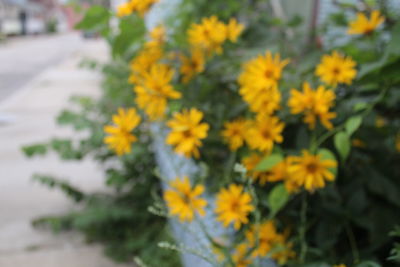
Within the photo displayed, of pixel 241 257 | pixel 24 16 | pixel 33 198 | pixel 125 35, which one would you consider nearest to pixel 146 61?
pixel 125 35

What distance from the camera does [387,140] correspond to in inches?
51.4

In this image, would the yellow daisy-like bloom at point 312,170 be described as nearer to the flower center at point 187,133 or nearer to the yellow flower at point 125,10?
the flower center at point 187,133

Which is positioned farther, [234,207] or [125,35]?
[125,35]

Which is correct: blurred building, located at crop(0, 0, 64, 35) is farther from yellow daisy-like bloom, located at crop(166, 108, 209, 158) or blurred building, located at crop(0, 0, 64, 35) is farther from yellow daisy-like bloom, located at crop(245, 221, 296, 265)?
yellow daisy-like bloom, located at crop(245, 221, 296, 265)

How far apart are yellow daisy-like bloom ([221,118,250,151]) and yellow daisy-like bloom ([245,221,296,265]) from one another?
0.22 m

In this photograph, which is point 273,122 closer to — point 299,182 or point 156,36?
point 299,182

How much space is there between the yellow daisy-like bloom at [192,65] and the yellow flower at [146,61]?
0.30 feet

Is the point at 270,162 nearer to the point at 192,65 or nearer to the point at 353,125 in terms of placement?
the point at 353,125

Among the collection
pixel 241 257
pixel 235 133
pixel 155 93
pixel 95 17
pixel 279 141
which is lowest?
pixel 241 257

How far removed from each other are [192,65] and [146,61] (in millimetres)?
143

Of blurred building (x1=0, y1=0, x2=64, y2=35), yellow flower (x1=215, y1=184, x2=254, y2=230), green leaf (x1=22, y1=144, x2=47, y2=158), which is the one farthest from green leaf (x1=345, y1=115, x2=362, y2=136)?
blurred building (x1=0, y1=0, x2=64, y2=35)

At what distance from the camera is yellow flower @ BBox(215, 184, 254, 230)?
0.98 m

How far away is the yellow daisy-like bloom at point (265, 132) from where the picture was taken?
1083mm

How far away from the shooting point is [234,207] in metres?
1.01
